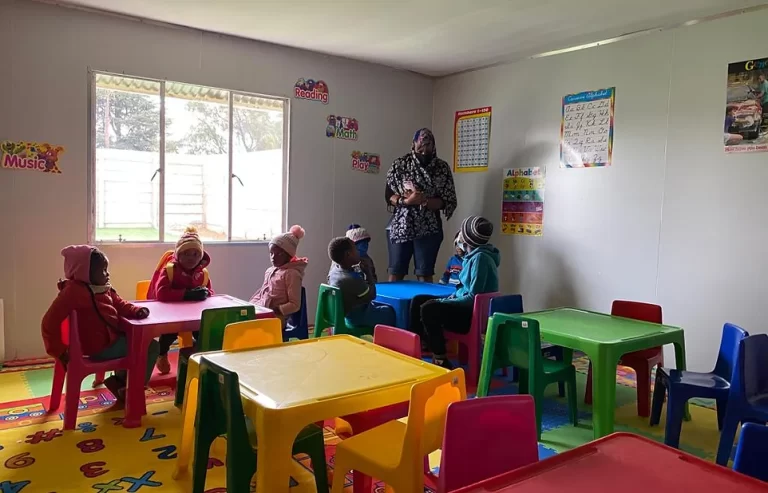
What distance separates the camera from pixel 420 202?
5.12 m

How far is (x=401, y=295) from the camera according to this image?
4.36m

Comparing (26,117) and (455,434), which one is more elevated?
(26,117)

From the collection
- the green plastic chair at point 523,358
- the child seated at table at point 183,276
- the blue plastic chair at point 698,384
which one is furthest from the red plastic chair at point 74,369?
the blue plastic chair at point 698,384

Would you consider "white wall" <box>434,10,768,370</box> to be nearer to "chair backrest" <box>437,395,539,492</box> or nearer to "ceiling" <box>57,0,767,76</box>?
"ceiling" <box>57,0,767,76</box>

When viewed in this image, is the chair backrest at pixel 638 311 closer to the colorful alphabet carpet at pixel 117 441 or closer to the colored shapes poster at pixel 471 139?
the colorful alphabet carpet at pixel 117 441

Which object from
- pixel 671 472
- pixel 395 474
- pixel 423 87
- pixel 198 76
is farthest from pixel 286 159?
pixel 671 472

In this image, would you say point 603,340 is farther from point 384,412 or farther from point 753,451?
point 753,451

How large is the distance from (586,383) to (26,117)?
4337 mm

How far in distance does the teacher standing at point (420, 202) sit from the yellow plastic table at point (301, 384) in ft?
8.47

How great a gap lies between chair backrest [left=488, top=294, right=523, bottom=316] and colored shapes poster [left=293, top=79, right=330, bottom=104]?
110 inches

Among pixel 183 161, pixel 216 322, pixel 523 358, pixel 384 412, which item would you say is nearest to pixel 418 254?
pixel 183 161

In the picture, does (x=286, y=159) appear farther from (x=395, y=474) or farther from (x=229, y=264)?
(x=395, y=474)

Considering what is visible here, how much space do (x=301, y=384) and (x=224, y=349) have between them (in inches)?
26.6

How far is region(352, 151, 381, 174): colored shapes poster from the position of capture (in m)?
5.76
